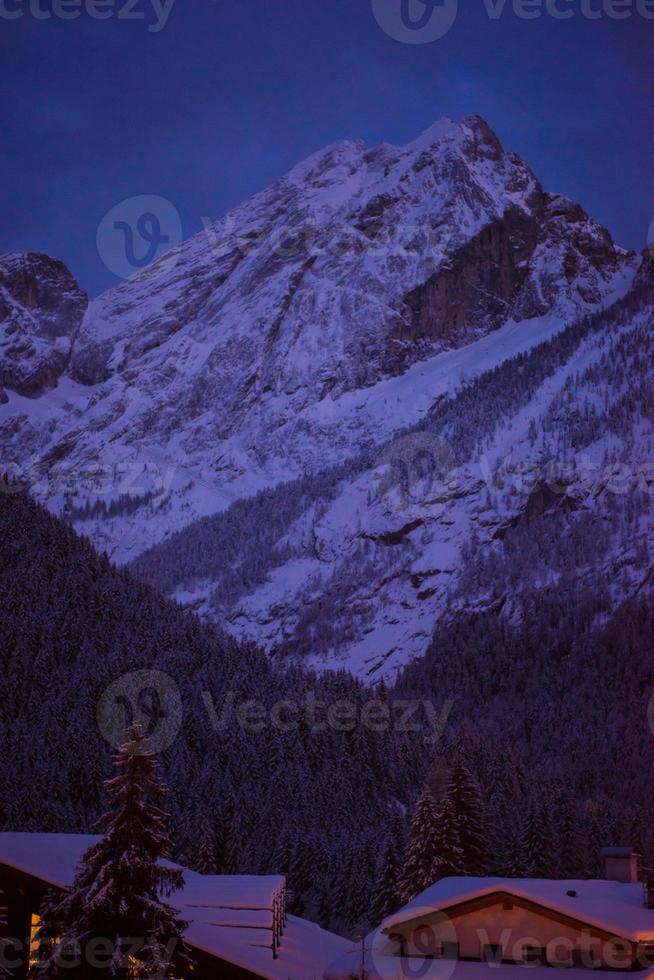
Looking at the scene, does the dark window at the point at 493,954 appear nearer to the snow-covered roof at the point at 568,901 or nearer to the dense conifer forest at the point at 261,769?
the snow-covered roof at the point at 568,901

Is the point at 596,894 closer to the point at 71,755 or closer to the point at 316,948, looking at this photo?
the point at 316,948

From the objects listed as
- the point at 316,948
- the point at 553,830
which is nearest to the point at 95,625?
the point at 553,830

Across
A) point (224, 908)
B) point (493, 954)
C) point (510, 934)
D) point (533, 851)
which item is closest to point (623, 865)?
point (510, 934)

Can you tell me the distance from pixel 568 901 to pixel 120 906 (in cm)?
1413

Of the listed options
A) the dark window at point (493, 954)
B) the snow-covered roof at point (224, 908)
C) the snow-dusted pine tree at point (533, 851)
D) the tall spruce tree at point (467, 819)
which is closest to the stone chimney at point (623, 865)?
the dark window at point (493, 954)

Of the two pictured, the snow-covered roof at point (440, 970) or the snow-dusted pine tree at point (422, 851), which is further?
the snow-dusted pine tree at point (422, 851)

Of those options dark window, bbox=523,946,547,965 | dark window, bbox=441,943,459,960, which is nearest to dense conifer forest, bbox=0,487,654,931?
dark window, bbox=441,943,459,960

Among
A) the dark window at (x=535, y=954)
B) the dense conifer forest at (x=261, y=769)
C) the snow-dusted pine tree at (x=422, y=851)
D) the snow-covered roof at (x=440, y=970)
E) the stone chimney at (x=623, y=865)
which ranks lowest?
the snow-covered roof at (x=440, y=970)

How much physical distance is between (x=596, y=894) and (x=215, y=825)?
51823 millimetres

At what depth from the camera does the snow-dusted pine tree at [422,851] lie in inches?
2259

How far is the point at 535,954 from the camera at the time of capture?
3522cm

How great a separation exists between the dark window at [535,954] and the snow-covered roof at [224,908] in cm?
761

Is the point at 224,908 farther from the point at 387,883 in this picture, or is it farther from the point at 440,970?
the point at 387,883

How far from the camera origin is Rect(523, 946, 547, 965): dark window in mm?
35094
